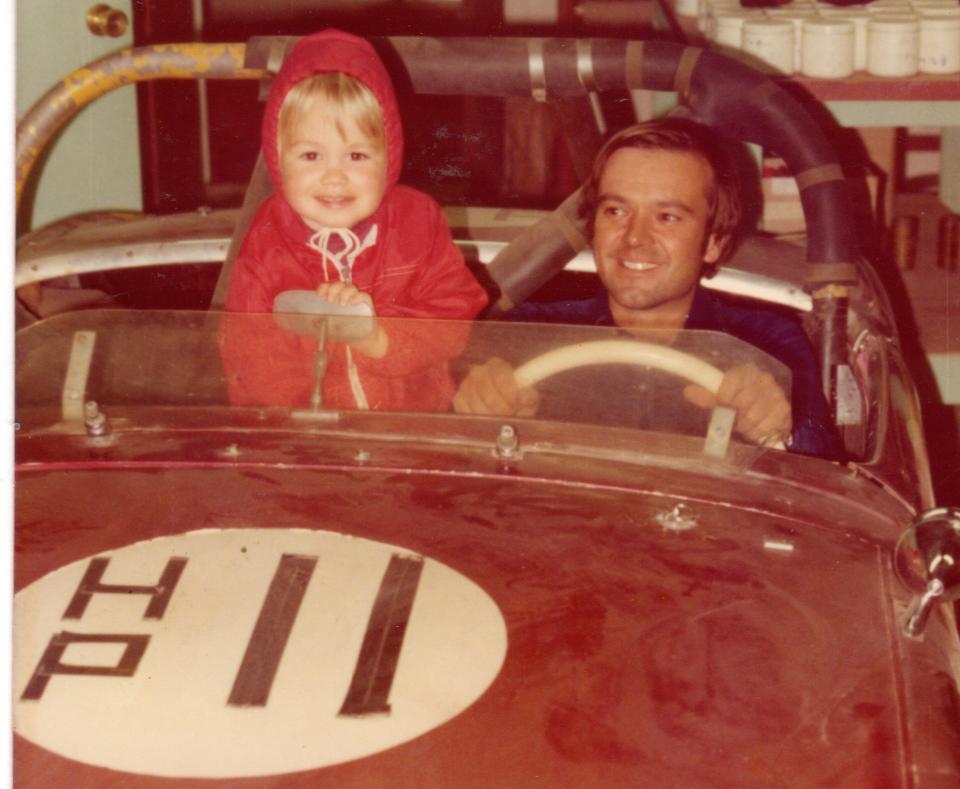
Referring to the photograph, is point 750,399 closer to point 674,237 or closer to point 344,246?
point 674,237

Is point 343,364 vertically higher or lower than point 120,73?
lower

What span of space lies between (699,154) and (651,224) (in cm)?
11

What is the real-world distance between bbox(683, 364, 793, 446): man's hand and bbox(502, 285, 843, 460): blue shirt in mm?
204

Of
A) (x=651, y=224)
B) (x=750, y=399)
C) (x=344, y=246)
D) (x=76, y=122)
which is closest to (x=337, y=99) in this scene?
(x=344, y=246)

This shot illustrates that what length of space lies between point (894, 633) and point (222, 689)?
1.67 feet

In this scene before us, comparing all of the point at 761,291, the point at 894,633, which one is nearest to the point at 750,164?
the point at 761,291

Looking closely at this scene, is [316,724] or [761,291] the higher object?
[761,291]

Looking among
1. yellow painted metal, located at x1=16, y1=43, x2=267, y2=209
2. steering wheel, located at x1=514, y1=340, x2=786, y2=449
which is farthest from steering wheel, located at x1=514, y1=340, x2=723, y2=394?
yellow painted metal, located at x1=16, y1=43, x2=267, y2=209

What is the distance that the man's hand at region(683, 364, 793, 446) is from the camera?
137cm

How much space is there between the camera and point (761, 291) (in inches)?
74.1

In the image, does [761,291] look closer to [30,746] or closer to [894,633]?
[894,633]

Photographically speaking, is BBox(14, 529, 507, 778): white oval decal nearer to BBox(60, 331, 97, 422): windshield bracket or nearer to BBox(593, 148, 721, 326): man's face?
BBox(60, 331, 97, 422): windshield bracket

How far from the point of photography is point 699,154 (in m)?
1.78

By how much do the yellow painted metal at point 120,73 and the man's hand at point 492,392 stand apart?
31.6 inches
